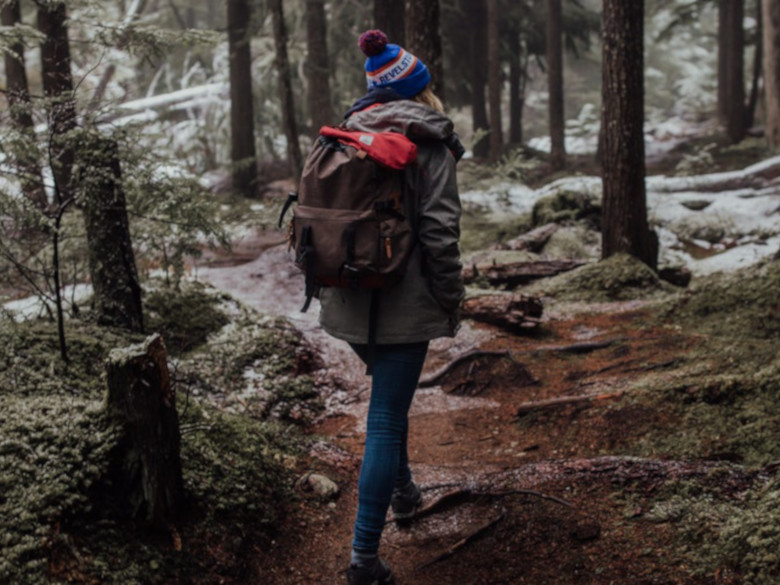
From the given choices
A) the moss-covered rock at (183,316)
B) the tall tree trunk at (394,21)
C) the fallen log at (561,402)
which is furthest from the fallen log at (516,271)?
the tall tree trunk at (394,21)

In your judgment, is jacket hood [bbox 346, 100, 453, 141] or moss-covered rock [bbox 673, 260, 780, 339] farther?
moss-covered rock [bbox 673, 260, 780, 339]

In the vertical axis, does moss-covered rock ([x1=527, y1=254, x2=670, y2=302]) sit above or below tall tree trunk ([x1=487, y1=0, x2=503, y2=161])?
below

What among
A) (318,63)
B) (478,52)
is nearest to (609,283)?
(318,63)

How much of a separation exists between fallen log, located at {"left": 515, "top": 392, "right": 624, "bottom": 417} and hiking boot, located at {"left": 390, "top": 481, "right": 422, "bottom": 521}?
1851 mm

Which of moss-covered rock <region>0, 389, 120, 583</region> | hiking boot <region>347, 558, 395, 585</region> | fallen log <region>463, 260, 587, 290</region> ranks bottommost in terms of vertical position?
hiking boot <region>347, 558, 395, 585</region>

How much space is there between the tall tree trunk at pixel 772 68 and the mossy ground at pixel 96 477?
59.1ft

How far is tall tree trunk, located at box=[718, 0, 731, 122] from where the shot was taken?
2441cm

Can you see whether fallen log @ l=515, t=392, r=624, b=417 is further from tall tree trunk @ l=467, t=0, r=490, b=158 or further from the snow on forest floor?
tall tree trunk @ l=467, t=0, r=490, b=158

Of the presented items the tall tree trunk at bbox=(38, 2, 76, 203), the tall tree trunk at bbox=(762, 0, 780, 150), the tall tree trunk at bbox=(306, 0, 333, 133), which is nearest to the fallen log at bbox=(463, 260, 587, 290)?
the tall tree trunk at bbox=(38, 2, 76, 203)

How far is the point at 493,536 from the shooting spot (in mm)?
3840

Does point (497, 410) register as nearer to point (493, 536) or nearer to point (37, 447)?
point (493, 536)

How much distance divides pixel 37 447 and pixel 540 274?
26.5 feet

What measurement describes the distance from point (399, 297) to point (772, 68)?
63.1 ft

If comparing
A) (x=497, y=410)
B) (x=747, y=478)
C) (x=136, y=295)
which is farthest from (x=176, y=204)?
(x=747, y=478)
